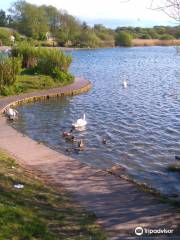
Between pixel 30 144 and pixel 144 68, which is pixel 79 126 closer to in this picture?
pixel 30 144

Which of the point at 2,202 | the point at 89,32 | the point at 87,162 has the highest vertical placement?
the point at 89,32

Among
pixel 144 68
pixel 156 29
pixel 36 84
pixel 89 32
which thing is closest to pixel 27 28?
pixel 89 32

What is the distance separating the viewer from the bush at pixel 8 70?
35.3 meters

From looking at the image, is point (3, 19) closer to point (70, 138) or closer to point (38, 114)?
point (38, 114)

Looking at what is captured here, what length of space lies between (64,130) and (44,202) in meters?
13.0

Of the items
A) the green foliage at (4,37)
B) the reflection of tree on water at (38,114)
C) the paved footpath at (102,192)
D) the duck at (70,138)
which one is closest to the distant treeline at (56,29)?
the green foliage at (4,37)

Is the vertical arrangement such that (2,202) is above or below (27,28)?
below

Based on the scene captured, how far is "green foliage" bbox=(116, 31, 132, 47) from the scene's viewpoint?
421ft

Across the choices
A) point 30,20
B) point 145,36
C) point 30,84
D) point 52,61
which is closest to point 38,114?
point 30,84

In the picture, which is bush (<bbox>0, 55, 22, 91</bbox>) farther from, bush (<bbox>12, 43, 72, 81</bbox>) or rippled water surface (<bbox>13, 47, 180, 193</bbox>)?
bush (<bbox>12, 43, 72, 81</bbox>)

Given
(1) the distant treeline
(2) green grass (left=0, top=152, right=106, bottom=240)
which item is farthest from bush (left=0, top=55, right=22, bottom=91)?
(1) the distant treeline

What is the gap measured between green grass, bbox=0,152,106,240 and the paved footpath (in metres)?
0.54

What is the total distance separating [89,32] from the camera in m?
123

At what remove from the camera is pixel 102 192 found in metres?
13.8
